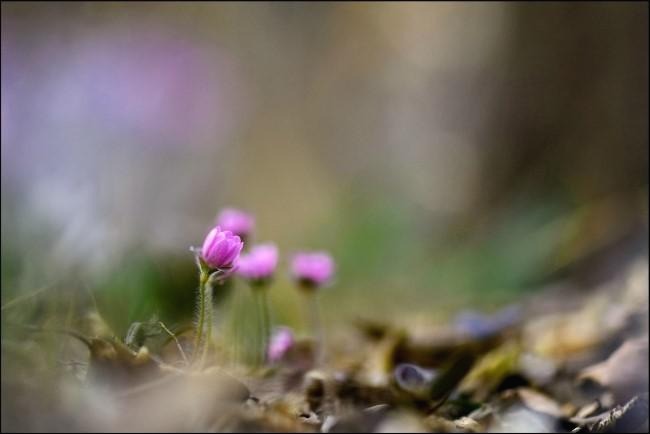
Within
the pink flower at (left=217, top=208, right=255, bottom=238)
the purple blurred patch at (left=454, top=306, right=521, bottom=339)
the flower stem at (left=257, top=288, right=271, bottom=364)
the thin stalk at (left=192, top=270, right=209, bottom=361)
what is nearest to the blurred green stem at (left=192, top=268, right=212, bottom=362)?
the thin stalk at (left=192, top=270, right=209, bottom=361)

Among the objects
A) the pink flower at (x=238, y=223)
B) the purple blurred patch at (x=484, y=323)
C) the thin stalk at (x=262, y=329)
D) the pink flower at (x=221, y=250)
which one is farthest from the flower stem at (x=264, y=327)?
the purple blurred patch at (x=484, y=323)

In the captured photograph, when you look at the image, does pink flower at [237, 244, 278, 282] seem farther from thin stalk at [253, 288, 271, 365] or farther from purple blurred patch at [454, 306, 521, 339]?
purple blurred patch at [454, 306, 521, 339]

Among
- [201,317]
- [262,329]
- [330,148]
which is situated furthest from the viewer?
[330,148]

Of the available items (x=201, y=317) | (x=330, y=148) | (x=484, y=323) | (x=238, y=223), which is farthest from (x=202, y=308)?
(x=330, y=148)

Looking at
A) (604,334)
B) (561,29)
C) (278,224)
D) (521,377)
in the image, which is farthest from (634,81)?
(521,377)

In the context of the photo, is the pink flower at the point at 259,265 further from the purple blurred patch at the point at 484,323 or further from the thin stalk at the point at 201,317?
the purple blurred patch at the point at 484,323

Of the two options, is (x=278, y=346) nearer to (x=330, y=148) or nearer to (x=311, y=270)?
(x=311, y=270)

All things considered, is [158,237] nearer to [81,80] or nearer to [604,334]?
[604,334]
